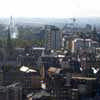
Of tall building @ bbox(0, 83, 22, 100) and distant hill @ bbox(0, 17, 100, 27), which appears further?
distant hill @ bbox(0, 17, 100, 27)

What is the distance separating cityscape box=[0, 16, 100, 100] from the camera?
7.25 feet

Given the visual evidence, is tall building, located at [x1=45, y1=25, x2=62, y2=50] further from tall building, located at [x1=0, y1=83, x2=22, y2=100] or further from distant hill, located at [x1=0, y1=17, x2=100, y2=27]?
tall building, located at [x1=0, y1=83, x2=22, y2=100]

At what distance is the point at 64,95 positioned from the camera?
87.0 inches

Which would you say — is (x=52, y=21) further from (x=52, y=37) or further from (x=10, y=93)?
(x=10, y=93)

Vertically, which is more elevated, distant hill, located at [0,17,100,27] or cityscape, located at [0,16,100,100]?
distant hill, located at [0,17,100,27]

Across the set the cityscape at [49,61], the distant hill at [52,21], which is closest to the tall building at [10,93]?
the cityscape at [49,61]

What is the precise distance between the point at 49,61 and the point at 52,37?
0.40 meters

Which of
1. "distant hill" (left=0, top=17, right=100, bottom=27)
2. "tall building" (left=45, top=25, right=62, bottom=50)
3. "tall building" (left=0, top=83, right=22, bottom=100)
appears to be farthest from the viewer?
"tall building" (left=45, top=25, right=62, bottom=50)

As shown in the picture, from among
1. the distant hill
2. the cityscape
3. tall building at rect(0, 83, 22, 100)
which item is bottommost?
tall building at rect(0, 83, 22, 100)

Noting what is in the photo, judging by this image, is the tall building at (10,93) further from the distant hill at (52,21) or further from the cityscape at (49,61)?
the distant hill at (52,21)

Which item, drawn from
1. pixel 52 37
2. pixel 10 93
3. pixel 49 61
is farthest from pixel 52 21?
pixel 10 93

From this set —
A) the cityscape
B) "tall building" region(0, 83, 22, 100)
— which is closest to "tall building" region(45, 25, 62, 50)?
the cityscape

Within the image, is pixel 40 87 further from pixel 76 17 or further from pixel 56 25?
pixel 76 17

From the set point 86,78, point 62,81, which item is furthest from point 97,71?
point 62,81
